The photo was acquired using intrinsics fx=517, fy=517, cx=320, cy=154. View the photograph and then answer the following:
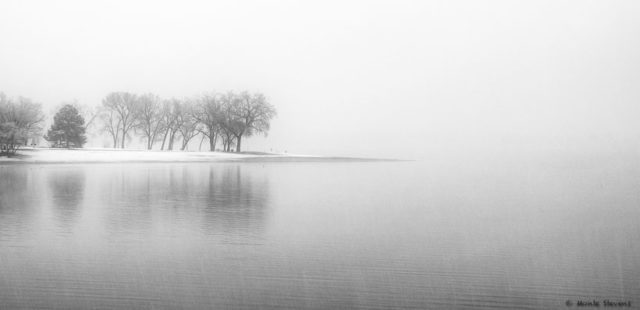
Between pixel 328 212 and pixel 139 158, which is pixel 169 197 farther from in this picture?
pixel 139 158

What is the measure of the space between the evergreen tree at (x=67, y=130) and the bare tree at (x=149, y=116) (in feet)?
49.8

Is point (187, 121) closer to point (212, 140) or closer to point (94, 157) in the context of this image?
point (212, 140)

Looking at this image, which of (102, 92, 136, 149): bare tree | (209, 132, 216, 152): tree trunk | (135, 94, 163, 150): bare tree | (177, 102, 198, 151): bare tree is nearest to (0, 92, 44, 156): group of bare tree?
(102, 92, 136, 149): bare tree

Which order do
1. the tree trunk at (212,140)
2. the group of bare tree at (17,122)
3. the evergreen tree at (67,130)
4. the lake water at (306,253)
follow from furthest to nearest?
the tree trunk at (212,140), the evergreen tree at (67,130), the group of bare tree at (17,122), the lake water at (306,253)

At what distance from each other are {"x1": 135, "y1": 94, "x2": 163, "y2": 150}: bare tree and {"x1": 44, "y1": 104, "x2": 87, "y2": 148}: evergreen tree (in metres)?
15.2

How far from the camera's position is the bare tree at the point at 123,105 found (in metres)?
95.2

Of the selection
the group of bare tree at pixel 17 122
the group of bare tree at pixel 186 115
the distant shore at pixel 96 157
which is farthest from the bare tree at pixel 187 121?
the group of bare tree at pixel 17 122

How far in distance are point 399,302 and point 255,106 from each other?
88805 millimetres

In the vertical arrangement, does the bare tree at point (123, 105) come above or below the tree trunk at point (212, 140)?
above

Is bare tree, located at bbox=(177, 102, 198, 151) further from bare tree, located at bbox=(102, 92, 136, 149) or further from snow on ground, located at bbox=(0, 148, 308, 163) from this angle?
snow on ground, located at bbox=(0, 148, 308, 163)

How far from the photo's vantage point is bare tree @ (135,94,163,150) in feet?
315

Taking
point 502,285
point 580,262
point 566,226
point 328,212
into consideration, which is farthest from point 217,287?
point 566,226

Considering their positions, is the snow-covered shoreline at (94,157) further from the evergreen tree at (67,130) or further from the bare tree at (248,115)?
the bare tree at (248,115)

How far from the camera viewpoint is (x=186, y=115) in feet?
320
